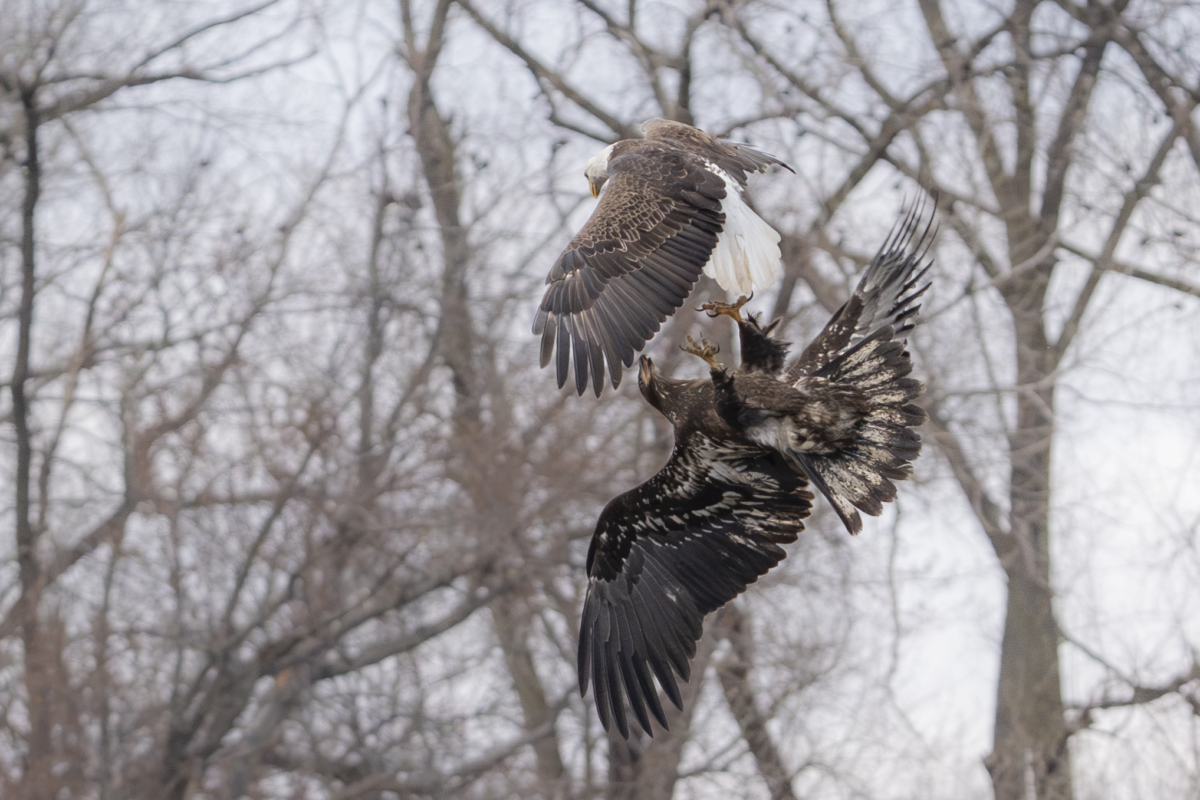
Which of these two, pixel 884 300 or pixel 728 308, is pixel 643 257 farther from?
pixel 884 300

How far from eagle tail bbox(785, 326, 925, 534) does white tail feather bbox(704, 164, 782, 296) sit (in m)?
0.49

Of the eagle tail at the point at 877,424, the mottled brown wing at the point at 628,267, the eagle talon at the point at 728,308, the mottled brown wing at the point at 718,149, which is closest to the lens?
the mottled brown wing at the point at 628,267

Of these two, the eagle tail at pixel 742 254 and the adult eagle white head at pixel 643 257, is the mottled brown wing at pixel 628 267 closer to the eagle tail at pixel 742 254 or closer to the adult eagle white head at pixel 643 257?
the adult eagle white head at pixel 643 257

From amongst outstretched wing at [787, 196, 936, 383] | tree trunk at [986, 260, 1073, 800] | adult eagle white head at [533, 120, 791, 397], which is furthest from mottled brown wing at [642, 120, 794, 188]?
tree trunk at [986, 260, 1073, 800]

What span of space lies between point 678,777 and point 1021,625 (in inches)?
190

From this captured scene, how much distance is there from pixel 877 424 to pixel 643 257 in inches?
43.0

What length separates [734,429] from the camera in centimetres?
555

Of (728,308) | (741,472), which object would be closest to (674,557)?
(741,472)

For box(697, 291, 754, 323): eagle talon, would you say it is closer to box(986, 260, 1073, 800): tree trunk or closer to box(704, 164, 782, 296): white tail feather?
box(704, 164, 782, 296): white tail feather

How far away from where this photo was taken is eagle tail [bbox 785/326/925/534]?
5656 millimetres

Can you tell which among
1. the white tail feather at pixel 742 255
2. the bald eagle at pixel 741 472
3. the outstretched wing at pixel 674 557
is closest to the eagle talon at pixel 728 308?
the bald eagle at pixel 741 472

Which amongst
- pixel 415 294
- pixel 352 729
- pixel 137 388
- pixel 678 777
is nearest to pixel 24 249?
pixel 137 388

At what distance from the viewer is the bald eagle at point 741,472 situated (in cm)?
558

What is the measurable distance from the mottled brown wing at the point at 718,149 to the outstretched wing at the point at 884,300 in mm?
1187
